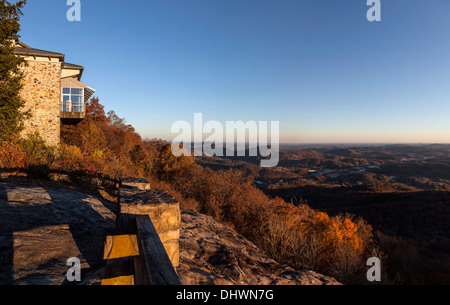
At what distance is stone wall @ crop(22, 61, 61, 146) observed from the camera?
14.2 meters

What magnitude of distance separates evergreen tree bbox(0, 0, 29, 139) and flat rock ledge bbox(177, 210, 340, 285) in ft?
45.9

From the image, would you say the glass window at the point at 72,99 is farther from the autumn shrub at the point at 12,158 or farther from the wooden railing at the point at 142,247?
the wooden railing at the point at 142,247

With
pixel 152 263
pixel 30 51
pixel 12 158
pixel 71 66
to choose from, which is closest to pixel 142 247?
pixel 152 263

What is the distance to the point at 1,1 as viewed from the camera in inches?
475

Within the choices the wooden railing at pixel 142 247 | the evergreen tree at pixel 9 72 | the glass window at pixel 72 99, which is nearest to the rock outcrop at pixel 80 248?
the wooden railing at pixel 142 247

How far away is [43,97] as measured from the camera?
14.6 metres

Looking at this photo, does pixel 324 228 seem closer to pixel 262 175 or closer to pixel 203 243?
pixel 203 243

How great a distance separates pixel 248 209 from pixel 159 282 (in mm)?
19094

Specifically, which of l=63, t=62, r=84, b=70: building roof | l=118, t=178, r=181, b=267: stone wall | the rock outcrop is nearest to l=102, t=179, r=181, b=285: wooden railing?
l=118, t=178, r=181, b=267: stone wall

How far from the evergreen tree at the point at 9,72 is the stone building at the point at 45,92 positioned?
1.20 meters

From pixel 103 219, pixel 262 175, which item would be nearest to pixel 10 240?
pixel 103 219

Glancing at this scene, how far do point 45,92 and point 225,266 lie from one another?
17.6 m

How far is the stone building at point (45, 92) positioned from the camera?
46.6 ft

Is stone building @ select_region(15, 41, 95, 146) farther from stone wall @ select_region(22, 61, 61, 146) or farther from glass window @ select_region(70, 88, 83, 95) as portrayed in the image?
glass window @ select_region(70, 88, 83, 95)
